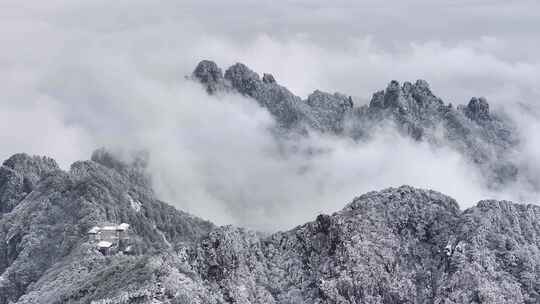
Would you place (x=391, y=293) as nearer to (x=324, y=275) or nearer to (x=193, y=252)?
(x=324, y=275)

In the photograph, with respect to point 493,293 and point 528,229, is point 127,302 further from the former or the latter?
point 528,229

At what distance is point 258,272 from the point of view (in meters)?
192

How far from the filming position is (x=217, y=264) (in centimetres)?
18800

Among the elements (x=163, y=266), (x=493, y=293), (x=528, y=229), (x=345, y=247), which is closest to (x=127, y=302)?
(x=163, y=266)

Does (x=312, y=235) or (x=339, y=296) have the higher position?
(x=312, y=235)

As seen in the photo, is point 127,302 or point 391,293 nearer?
point 127,302

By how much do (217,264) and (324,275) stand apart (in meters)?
19.3

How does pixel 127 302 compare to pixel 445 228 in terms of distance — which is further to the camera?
pixel 445 228

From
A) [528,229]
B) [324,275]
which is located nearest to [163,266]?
[324,275]

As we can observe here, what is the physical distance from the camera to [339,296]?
185 metres

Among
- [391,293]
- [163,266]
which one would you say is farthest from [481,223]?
[163,266]

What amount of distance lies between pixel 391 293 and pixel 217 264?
103ft

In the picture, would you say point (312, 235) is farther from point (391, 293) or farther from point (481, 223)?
point (481, 223)

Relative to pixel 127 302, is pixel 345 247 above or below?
above
